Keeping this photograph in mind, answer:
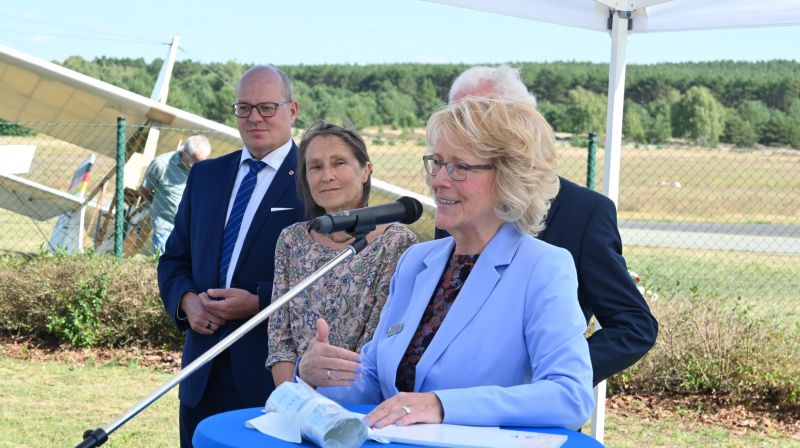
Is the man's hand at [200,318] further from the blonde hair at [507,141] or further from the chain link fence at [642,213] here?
the blonde hair at [507,141]

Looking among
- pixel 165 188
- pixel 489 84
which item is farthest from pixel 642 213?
pixel 489 84

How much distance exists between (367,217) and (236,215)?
1619 millimetres

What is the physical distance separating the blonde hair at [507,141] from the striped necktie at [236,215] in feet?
5.26

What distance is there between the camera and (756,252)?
2075cm

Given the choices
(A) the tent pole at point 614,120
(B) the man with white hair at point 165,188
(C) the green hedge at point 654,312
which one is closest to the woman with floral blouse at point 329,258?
(A) the tent pole at point 614,120

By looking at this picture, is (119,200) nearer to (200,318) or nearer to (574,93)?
(200,318)

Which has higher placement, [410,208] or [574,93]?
[574,93]

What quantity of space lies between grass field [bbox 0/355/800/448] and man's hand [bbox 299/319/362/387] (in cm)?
A: 419

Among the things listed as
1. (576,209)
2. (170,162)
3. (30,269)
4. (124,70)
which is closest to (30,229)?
(170,162)

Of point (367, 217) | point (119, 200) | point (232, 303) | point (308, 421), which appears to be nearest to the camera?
point (308, 421)

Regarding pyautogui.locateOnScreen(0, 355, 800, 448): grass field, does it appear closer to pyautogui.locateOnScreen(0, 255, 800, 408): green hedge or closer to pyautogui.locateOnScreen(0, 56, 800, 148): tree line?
pyautogui.locateOnScreen(0, 255, 800, 408): green hedge

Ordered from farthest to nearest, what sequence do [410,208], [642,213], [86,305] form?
[642,213] < [86,305] < [410,208]

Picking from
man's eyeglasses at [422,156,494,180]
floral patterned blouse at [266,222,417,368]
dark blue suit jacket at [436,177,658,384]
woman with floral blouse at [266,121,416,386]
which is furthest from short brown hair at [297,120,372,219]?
man's eyeglasses at [422,156,494,180]

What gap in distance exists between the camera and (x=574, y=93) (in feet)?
288
